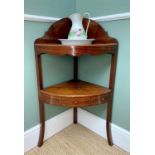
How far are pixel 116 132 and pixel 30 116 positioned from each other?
0.68 metres

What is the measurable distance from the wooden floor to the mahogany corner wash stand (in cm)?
6

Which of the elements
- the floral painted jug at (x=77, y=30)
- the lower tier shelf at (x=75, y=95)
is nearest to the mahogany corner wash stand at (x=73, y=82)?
the lower tier shelf at (x=75, y=95)

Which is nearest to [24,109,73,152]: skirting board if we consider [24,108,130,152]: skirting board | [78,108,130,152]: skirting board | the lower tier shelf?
[24,108,130,152]: skirting board

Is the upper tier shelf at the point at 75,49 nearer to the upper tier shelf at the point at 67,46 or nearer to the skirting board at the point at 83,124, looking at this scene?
the upper tier shelf at the point at 67,46

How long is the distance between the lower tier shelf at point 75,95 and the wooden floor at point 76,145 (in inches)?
15.6

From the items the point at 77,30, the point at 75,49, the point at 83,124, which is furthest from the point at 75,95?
the point at 83,124

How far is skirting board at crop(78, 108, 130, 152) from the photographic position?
1248 millimetres

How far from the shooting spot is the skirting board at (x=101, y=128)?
125 cm

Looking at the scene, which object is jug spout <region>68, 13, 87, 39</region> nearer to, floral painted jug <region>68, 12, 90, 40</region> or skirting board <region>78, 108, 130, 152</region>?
floral painted jug <region>68, 12, 90, 40</region>

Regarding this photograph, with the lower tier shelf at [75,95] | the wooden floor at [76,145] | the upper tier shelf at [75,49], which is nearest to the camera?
the upper tier shelf at [75,49]

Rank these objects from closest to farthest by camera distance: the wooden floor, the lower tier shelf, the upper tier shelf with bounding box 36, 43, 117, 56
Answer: the upper tier shelf with bounding box 36, 43, 117, 56 → the lower tier shelf → the wooden floor

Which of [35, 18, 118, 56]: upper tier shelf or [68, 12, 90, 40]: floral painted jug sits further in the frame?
[68, 12, 90, 40]: floral painted jug

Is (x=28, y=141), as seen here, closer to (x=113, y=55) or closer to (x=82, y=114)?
(x=82, y=114)

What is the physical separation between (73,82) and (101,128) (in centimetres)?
47
